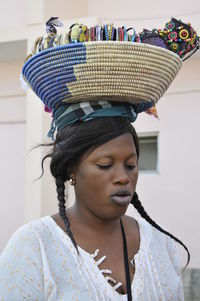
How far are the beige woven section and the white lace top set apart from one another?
1.74ft

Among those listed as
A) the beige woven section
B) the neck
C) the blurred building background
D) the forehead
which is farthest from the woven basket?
the blurred building background

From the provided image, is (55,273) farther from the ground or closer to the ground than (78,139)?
closer to the ground

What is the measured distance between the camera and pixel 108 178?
258cm

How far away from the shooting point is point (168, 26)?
277 centimetres

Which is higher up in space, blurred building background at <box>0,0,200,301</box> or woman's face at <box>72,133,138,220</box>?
blurred building background at <box>0,0,200,301</box>

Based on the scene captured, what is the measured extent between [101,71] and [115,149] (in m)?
0.29

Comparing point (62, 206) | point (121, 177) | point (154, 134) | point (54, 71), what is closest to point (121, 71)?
point (54, 71)

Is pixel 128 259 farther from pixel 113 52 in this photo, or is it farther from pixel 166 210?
pixel 166 210

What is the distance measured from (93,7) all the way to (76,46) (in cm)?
409

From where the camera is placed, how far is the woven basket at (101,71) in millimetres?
2543

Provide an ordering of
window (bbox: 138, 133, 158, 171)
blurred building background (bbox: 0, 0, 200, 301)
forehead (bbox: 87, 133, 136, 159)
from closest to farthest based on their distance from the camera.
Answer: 1. forehead (bbox: 87, 133, 136, 159)
2. blurred building background (bbox: 0, 0, 200, 301)
3. window (bbox: 138, 133, 158, 171)

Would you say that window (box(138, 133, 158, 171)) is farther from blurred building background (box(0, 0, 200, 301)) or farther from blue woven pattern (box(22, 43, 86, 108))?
blue woven pattern (box(22, 43, 86, 108))

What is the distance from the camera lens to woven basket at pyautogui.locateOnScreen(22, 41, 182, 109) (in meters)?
2.54

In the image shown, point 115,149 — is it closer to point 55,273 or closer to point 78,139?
point 78,139
